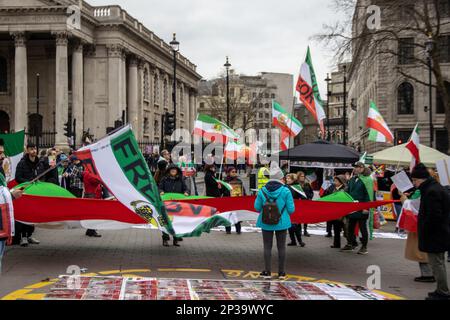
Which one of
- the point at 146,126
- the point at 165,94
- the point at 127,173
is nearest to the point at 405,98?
the point at 146,126

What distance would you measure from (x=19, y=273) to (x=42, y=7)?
42964 mm

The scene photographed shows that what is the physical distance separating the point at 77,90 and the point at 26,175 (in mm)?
39550

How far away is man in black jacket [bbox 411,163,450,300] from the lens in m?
8.12

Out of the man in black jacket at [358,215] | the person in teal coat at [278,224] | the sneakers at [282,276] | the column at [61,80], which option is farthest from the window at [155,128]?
the sneakers at [282,276]

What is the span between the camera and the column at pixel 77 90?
165ft

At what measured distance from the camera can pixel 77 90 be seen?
5056 cm

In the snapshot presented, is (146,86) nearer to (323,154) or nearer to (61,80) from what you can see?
(61,80)

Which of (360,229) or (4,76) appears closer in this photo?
(360,229)

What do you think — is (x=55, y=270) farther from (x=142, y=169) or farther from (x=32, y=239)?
(x=32, y=239)

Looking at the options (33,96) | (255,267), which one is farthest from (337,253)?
(33,96)

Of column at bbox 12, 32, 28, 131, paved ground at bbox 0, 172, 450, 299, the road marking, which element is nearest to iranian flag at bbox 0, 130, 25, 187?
paved ground at bbox 0, 172, 450, 299

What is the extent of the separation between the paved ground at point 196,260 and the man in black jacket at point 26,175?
0.45m

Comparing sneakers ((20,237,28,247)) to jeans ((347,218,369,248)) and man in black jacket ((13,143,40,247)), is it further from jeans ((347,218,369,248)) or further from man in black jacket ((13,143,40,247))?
jeans ((347,218,369,248))

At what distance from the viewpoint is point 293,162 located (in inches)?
744
